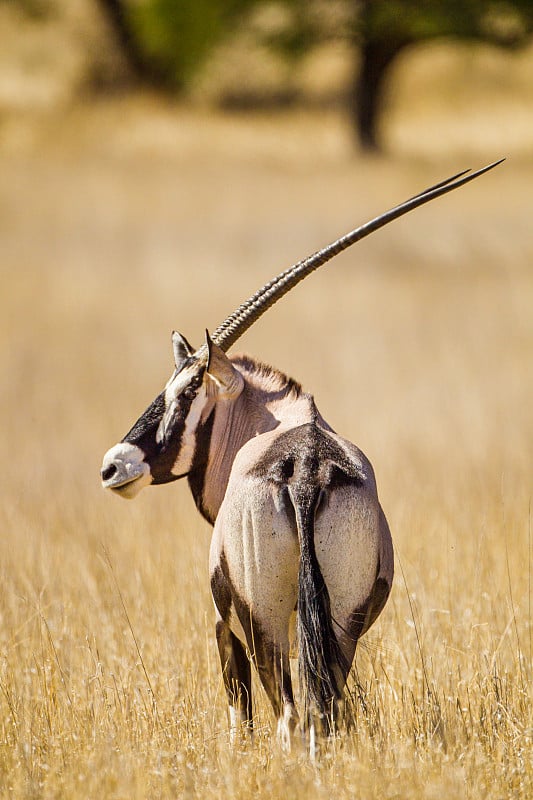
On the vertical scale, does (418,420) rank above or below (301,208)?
below

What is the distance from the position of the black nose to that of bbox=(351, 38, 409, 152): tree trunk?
98.5ft

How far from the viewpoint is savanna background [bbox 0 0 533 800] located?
3.44 m

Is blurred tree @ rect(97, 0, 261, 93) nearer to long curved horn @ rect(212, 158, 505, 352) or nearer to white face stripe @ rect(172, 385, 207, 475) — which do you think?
long curved horn @ rect(212, 158, 505, 352)

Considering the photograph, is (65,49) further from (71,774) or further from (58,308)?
(71,774)

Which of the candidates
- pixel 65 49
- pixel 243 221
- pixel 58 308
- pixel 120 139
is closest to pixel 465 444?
pixel 58 308

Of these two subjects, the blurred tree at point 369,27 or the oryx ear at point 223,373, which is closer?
the oryx ear at point 223,373

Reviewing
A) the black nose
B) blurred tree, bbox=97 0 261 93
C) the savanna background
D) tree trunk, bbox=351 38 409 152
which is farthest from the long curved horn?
blurred tree, bbox=97 0 261 93

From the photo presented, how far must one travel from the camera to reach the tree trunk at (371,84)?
3288 centimetres

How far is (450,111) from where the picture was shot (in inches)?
1485

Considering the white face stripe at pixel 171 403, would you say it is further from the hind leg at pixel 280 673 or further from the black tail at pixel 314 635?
the hind leg at pixel 280 673

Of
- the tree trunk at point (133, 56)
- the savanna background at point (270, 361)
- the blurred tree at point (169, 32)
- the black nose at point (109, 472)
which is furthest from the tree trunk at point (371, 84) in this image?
the black nose at point (109, 472)

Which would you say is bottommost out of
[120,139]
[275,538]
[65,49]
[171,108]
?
[275,538]

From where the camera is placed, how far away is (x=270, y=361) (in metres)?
12.9

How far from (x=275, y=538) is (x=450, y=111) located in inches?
1447
